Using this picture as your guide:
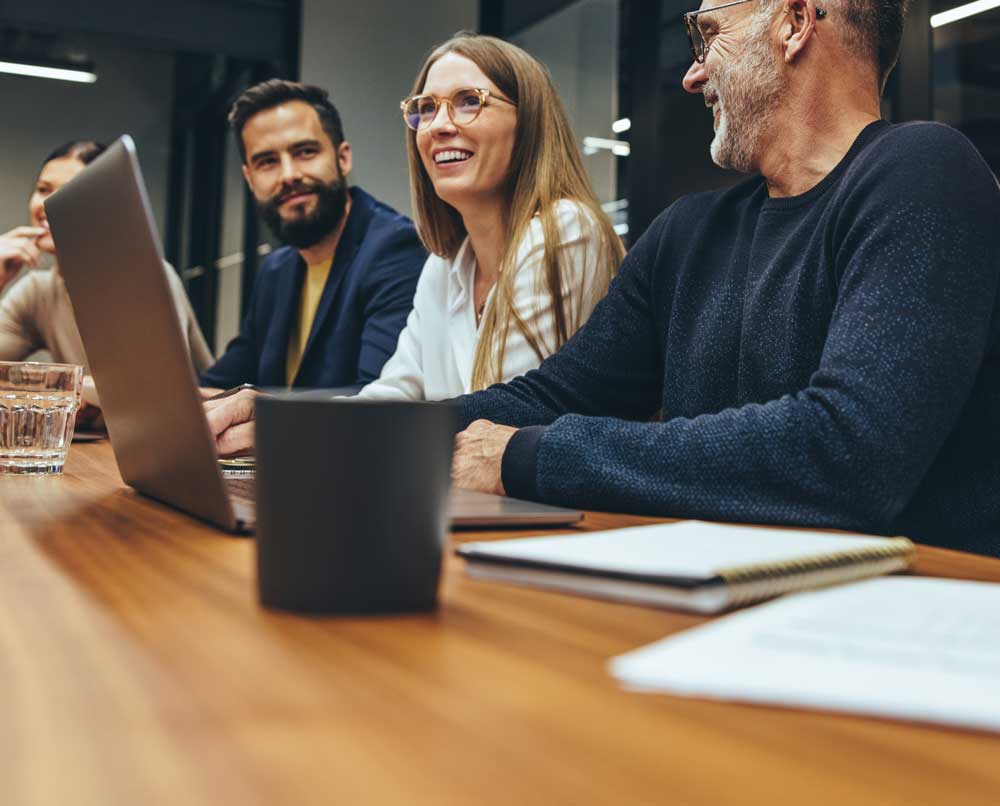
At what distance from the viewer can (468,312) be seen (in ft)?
5.84

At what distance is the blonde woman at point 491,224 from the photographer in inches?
62.9

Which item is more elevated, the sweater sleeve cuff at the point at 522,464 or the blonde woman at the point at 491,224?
the blonde woman at the point at 491,224

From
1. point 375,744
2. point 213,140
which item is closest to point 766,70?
point 375,744

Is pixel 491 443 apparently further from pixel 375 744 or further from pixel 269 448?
pixel 375 744

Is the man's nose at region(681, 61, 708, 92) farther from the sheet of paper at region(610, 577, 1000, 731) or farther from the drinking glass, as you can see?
the sheet of paper at region(610, 577, 1000, 731)

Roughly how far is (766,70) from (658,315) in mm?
317

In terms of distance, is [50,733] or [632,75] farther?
[632,75]

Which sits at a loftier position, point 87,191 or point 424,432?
point 87,191

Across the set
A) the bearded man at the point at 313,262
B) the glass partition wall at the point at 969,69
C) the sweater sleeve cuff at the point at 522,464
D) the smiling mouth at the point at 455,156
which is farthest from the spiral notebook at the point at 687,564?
the glass partition wall at the point at 969,69

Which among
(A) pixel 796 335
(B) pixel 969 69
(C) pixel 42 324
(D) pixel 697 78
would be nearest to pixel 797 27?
(D) pixel 697 78

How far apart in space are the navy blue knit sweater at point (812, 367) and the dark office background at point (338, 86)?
4.31 ft

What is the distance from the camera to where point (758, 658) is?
31 centimetres

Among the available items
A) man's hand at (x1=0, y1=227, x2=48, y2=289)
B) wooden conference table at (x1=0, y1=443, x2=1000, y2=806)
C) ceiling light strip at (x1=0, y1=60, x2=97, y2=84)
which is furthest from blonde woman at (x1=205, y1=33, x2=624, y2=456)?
ceiling light strip at (x1=0, y1=60, x2=97, y2=84)

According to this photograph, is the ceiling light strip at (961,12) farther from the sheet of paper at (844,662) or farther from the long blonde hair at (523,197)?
the sheet of paper at (844,662)
